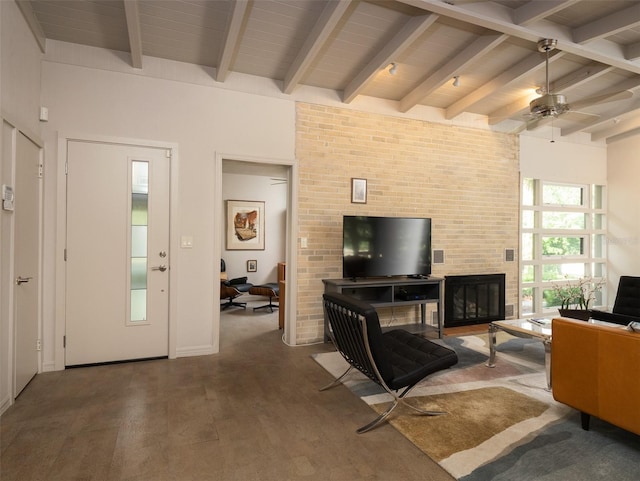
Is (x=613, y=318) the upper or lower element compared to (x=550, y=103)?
lower

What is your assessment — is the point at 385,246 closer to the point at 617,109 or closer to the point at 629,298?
the point at 629,298

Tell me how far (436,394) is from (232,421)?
5.12 feet

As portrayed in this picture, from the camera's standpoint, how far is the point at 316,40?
326cm

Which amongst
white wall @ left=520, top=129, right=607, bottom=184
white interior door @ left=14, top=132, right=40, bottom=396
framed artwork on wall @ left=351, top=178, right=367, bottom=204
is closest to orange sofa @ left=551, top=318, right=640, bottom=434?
framed artwork on wall @ left=351, top=178, right=367, bottom=204

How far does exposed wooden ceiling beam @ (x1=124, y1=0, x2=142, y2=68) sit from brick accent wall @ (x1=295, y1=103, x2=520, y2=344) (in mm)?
1709

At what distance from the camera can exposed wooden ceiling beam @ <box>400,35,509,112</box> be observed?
3451 mm

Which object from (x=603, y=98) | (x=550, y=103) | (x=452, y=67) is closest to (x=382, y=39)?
(x=452, y=67)

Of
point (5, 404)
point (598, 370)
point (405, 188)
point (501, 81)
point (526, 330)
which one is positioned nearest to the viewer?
point (598, 370)

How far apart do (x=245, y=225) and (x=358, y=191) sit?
370 centimetres

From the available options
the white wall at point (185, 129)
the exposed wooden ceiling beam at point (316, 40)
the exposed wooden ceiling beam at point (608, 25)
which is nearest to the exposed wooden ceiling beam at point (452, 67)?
the exposed wooden ceiling beam at point (608, 25)

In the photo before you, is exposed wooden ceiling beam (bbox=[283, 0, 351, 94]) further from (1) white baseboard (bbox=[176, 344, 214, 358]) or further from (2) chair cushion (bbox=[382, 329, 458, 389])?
(1) white baseboard (bbox=[176, 344, 214, 358])

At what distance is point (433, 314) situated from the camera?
5113 mm

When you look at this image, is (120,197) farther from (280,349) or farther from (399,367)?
(399,367)

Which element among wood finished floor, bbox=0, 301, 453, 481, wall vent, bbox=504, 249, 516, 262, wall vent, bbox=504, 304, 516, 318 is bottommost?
wood finished floor, bbox=0, 301, 453, 481
